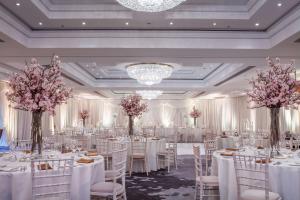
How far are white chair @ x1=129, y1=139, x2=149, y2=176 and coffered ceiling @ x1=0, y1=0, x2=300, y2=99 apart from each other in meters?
2.42

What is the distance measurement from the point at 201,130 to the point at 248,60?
1329cm

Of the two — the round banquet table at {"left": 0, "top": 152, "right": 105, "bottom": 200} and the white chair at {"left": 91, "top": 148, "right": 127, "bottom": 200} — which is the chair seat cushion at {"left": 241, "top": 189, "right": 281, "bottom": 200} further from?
the round banquet table at {"left": 0, "top": 152, "right": 105, "bottom": 200}

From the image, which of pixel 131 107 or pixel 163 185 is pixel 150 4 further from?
pixel 131 107

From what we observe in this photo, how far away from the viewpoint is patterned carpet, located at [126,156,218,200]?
5839 mm

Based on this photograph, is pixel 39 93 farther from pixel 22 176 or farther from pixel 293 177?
pixel 293 177

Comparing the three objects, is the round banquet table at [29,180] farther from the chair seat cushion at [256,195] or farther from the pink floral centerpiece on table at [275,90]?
the pink floral centerpiece on table at [275,90]

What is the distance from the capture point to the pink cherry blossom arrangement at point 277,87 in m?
4.50

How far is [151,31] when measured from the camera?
22.4 ft

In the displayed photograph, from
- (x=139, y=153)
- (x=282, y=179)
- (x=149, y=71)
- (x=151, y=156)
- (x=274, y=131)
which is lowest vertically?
(x=151, y=156)

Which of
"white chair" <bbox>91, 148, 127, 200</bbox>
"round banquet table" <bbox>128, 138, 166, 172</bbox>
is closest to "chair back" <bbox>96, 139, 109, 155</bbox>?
"round banquet table" <bbox>128, 138, 166, 172</bbox>

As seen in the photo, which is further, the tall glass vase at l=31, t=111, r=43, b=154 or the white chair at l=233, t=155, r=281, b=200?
the tall glass vase at l=31, t=111, r=43, b=154

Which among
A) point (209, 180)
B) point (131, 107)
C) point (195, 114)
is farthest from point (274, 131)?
point (195, 114)

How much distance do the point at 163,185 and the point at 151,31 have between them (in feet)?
11.7

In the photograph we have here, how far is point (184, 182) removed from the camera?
23.5ft
